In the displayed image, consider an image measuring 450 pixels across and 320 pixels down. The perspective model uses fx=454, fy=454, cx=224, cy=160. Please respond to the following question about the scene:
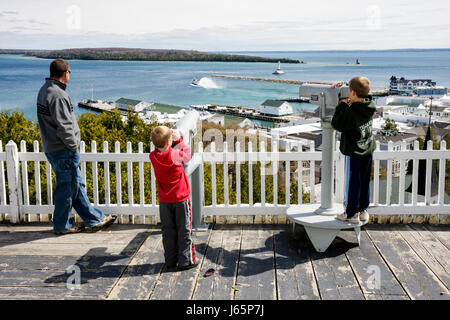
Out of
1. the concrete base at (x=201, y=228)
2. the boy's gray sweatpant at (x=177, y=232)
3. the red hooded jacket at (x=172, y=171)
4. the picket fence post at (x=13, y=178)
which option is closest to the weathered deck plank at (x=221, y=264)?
the concrete base at (x=201, y=228)

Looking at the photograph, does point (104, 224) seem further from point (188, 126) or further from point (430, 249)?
point (430, 249)

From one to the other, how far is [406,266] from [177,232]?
215 centimetres

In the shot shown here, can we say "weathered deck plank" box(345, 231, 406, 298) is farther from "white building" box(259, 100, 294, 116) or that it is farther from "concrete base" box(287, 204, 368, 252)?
"white building" box(259, 100, 294, 116)

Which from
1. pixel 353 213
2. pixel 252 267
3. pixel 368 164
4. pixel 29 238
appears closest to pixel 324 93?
pixel 368 164

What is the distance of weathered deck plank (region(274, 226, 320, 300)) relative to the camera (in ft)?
12.1

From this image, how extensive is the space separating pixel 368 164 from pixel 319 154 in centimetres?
105

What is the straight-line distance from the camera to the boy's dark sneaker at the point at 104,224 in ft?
17.7

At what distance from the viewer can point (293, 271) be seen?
4129 mm

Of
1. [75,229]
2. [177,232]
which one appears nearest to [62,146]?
[75,229]

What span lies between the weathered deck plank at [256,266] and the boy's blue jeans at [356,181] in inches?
36.6

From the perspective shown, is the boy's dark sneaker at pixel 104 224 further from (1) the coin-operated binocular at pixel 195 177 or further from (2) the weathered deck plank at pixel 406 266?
(2) the weathered deck plank at pixel 406 266

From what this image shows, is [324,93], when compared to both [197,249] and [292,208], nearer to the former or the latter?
[292,208]

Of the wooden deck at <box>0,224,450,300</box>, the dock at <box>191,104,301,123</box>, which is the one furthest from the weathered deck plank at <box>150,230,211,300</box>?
the dock at <box>191,104,301,123</box>

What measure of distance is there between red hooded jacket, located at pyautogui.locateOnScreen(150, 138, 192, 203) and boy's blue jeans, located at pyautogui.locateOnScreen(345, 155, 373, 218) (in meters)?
1.61
